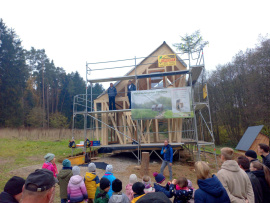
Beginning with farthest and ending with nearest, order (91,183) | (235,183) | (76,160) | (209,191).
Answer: (76,160)
(91,183)
(235,183)
(209,191)

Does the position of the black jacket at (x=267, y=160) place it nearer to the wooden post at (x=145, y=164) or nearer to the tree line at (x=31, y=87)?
the wooden post at (x=145, y=164)

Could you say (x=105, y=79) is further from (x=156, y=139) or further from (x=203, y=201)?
(x=203, y=201)

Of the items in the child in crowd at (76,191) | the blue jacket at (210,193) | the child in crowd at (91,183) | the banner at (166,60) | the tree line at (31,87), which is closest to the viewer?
the blue jacket at (210,193)

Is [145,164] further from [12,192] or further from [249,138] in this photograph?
[249,138]

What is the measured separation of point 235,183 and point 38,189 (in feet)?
8.43

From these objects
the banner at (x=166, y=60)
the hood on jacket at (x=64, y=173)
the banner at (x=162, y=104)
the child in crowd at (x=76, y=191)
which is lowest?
the child in crowd at (x=76, y=191)

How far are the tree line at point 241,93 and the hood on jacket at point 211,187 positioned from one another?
67.5 feet

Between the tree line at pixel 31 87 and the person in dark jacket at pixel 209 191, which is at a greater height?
the tree line at pixel 31 87

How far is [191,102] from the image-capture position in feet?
33.4

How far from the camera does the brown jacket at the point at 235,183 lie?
2721mm

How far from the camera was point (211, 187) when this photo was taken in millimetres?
2471

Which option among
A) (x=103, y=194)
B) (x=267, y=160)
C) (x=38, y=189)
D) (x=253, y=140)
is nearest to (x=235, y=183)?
(x=267, y=160)

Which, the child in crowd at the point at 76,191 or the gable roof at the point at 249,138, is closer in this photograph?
the child in crowd at the point at 76,191

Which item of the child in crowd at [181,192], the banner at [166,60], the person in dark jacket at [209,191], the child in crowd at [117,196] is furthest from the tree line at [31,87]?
the person in dark jacket at [209,191]
